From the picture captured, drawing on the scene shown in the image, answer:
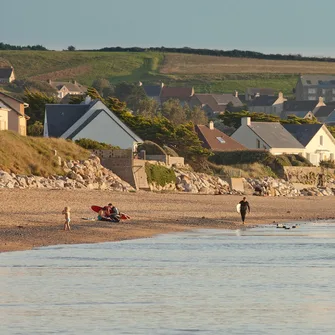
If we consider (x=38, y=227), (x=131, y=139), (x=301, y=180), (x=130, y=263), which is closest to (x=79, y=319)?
(x=130, y=263)

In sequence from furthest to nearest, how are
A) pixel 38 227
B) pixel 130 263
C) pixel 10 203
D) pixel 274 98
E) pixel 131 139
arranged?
pixel 274 98, pixel 131 139, pixel 10 203, pixel 38 227, pixel 130 263

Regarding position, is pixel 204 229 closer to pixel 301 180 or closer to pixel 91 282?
pixel 91 282

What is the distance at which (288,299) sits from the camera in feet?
59.0

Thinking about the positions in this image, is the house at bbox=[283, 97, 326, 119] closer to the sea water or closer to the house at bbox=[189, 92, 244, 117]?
the house at bbox=[189, 92, 244, 117]

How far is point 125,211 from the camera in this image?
40500 millimetres

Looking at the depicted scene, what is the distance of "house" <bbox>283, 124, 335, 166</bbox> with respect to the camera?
8375 centimetres

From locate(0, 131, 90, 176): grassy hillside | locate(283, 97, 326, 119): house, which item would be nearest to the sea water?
locate(0, 131, 90, 176): grassy hillside

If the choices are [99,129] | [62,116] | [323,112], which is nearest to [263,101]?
[323,112]

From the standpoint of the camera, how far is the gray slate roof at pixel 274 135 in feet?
261

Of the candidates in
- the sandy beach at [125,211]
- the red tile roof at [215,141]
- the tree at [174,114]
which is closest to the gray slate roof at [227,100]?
the tree at [174,114]

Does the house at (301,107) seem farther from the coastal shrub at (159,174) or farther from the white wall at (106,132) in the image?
the coastal shrub at (159,174)

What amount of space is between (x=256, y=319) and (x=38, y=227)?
16487 mm

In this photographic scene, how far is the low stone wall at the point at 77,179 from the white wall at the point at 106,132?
8.50 meters

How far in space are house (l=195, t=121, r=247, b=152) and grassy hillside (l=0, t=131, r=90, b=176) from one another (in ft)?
74.2
